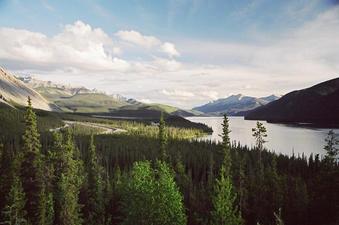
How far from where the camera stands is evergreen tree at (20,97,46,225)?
6812 centimetres

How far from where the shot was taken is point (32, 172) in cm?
A: 6869

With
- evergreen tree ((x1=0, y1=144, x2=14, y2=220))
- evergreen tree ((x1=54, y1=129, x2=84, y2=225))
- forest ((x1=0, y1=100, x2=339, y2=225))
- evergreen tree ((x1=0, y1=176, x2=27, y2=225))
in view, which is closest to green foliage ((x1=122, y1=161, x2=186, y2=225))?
forest ((x1=0, y1=100, x2=339, y2=225))


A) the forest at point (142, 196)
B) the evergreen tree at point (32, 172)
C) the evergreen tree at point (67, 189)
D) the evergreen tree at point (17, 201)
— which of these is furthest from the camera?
the evergreen tree at point (32, 172)

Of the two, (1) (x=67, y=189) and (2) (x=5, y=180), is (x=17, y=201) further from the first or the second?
(2) (x=5, y=180)

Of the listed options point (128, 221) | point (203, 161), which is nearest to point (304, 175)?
point (203, 161)

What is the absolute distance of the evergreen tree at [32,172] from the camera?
68.1 meters

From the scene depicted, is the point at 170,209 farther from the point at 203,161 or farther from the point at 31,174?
the point at 203,161

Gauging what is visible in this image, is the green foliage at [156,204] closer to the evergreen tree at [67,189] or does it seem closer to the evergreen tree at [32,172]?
the evergreen tree at [67,189]

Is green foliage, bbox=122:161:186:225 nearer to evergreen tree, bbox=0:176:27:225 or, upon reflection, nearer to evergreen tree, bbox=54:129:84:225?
evergreen tree, bbox=54:129:84:225

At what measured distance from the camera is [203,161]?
506 feet

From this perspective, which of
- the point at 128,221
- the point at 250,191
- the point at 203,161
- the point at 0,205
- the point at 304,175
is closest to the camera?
the point at 128,221

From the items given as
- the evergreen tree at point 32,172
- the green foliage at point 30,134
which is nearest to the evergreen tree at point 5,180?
the evergreen tree at point 32,172

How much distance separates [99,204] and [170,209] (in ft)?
107

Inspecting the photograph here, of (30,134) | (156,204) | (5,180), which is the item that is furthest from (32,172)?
(156,204)
